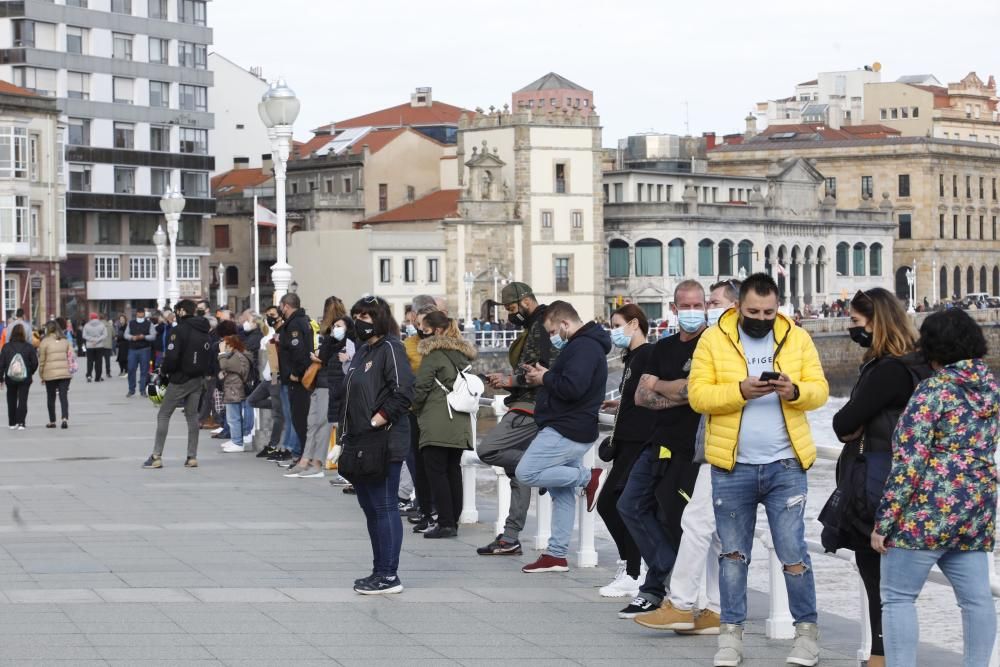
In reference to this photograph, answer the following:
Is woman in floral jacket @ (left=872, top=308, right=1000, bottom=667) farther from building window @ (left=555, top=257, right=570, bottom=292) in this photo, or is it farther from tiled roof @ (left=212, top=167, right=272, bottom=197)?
tiled roof @ (left=212, top=167, right=272, bottom=197)

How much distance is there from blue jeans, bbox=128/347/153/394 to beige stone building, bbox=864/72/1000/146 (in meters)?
101

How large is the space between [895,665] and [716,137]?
124 meters

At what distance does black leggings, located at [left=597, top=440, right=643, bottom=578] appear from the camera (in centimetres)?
960

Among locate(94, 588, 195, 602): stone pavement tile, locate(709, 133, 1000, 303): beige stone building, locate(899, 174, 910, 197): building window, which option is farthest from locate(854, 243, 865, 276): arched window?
locate(94, 588, 195, 602): stone pavement tile

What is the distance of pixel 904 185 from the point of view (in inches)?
4532

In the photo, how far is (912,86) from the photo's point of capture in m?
130

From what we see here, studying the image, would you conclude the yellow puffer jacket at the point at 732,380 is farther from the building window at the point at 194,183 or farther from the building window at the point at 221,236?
the building window at the point at 221,236

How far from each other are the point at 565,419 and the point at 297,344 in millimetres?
7309

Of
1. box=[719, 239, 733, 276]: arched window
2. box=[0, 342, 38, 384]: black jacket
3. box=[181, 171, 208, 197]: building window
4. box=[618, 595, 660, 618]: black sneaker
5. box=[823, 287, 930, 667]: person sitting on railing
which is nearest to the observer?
box=[823, 287, 930, 667]: person sitting on railing

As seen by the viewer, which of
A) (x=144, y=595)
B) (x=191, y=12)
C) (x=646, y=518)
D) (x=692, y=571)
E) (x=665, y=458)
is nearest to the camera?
(x=692, y=571)

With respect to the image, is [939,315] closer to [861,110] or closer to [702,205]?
[702,205]

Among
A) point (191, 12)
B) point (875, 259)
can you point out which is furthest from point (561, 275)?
point (875, 259)

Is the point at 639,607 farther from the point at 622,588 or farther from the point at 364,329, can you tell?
the point at 364,329

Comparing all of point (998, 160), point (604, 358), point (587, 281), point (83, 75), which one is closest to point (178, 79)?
point (83, 75)
